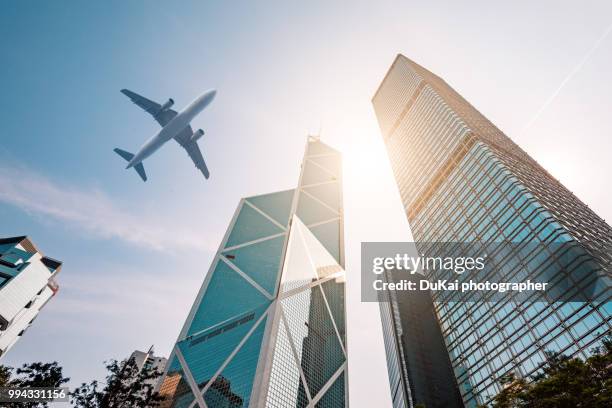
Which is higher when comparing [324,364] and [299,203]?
[299,203]

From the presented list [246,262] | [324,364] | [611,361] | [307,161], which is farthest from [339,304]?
[611,361]

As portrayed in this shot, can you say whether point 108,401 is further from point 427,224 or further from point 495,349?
point 427,224

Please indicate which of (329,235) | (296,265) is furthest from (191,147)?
(329,235)

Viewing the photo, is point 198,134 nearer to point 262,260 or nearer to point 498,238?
point 262,260

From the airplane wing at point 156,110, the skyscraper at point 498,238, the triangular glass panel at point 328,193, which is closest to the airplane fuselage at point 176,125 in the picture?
the airplane wing at point 156,110

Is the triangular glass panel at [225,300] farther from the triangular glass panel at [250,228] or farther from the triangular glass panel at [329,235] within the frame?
the triangular glass panel at [329,235]

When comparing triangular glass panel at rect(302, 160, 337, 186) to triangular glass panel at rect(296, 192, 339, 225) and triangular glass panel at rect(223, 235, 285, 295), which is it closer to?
triangular glass panel at rect(296, 192, 339, 225)

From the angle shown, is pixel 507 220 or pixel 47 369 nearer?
pixel 47 369
